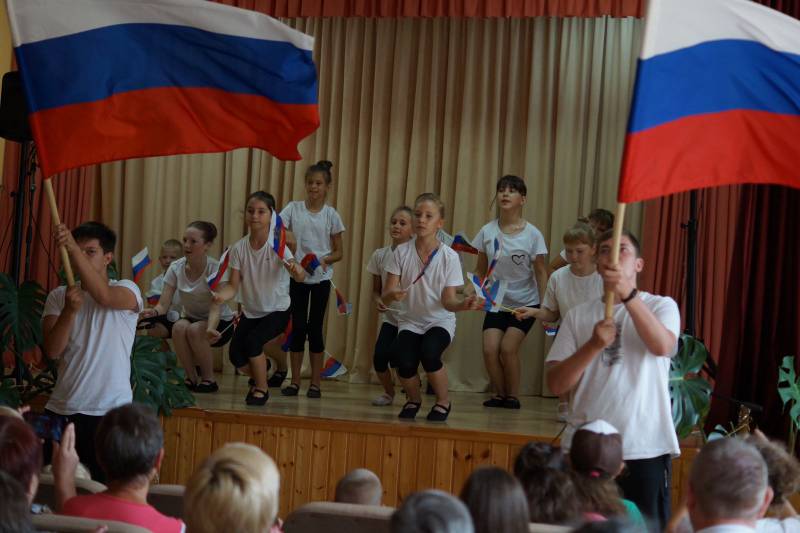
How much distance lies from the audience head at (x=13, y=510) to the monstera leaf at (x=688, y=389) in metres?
3.49

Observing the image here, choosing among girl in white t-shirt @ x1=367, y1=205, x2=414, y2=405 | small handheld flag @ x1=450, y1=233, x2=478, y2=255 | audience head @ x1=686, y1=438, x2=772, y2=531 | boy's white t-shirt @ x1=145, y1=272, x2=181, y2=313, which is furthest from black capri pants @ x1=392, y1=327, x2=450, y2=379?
audience head @ x1=686, y1=438, x2=772, y2=531

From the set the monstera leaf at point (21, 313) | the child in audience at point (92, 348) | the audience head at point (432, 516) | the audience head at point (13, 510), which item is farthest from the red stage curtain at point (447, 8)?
the audience head at point (13, 510)

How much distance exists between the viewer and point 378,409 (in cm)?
624

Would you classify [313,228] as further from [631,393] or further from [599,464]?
[599,464]

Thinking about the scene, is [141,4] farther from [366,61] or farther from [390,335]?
[366,61]

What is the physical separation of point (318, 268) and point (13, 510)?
4922 millimetres

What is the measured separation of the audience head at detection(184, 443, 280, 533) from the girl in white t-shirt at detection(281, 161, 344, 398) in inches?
181

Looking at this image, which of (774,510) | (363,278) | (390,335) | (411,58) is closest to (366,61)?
A: (411,58)

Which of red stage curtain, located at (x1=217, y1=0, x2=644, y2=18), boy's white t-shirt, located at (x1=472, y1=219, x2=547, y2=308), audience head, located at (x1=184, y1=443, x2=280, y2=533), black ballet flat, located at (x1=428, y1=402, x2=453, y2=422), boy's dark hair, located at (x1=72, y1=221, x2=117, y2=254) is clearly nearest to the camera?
audience head, located at (x1=184, y1=443, x2=280, y2=533)

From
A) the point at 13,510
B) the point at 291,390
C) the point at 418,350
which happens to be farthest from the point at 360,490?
the point at 291,390

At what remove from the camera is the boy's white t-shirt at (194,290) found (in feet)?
23.4

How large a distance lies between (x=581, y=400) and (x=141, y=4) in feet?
8.37

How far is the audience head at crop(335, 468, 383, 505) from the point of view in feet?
10.2

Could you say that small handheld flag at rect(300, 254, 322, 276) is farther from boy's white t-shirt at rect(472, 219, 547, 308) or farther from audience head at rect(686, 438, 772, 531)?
audience head at rect(686, 438, 772, 531)
